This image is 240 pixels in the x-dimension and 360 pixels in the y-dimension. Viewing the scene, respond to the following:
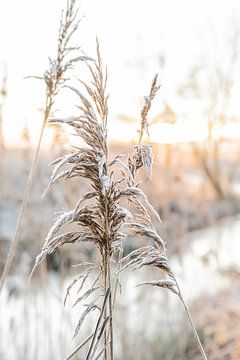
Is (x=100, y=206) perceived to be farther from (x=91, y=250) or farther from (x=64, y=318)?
(x=91, y=250)

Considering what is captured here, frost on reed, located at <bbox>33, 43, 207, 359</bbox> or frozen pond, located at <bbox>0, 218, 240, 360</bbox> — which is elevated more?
frost on reed, located at <bbox>33, 43, 207, 359</bbox>

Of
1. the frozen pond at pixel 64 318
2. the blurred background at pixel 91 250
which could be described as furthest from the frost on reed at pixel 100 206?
the frozen pond at pixel 64 318

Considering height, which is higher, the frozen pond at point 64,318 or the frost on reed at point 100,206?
the frost on reed at point 100,206

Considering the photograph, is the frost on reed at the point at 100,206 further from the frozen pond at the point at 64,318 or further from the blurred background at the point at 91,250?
the frozen pond at the point at 64,318

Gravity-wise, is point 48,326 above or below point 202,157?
below

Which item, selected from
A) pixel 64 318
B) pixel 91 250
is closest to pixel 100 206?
pixel 64 318

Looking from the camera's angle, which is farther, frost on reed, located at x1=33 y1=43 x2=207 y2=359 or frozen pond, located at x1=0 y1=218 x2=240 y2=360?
frozen pond, located at x1=0 y1=218 x2=240 y2=360

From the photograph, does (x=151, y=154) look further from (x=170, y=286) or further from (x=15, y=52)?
(x=15, y=52)

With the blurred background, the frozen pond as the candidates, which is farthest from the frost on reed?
the frozen pond

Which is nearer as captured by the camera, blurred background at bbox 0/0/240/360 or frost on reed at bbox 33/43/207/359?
frost on reed at bbox 33/43/207/359

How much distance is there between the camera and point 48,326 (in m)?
2.97

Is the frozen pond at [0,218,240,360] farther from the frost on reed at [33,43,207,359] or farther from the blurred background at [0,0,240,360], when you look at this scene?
the frost on reed at [33,43,207,359]

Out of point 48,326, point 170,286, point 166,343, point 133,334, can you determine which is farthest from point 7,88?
point 166,343

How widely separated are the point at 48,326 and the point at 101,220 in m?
2.25
